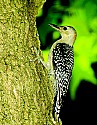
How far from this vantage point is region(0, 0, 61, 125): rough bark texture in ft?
8.05

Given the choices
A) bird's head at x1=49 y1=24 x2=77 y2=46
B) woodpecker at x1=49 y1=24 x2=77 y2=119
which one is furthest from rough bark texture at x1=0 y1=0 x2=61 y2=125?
bird's head at x1=49 y1=24 x2=77 y2=46

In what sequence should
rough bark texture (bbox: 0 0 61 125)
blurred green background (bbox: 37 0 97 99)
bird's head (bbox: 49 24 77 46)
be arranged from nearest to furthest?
rough bark texture (bbox: 0 0 61 125) < blurred green background (bbox: 37 0 97 99) < bird's head (bbox: 49 24 77 46)

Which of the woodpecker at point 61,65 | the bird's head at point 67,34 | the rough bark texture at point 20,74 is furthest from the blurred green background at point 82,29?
the rough bark texture at point 20,74

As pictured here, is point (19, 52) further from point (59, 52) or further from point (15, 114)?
point (59, 52)

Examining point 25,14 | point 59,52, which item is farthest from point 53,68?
point 25,14

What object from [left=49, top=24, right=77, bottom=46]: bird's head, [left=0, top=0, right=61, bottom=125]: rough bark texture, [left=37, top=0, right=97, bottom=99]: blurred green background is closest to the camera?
[left=0, top=0, right=61, bottom=125]: rough bark texture

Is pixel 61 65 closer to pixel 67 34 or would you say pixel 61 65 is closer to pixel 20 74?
pixel 67 34

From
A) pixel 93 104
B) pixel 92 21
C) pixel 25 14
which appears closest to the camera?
pixel 25 14

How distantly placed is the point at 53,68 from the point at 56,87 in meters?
0.21

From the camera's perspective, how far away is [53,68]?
322cm

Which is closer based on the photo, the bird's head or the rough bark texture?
the rough bark texture

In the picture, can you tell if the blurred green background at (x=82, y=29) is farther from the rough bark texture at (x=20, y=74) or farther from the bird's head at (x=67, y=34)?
the rough bark texture at (x=20, y=74)

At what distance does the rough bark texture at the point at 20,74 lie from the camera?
2455 mm

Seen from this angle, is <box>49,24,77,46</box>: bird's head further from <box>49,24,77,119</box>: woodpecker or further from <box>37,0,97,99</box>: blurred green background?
<box>37,0,97,99</box>: blurred green background
